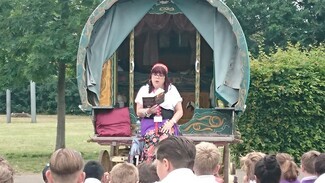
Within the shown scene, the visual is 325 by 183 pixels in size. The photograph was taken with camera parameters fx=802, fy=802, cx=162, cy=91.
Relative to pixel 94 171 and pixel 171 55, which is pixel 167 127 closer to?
pixel 94 171

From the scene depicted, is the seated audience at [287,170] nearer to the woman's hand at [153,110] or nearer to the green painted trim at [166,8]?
the woman's hand at [153,110]

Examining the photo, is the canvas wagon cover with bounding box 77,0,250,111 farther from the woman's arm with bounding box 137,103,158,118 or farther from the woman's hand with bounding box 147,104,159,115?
the woman's hand with bounding box 147,104,159,115

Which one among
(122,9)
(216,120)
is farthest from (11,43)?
(216,120)

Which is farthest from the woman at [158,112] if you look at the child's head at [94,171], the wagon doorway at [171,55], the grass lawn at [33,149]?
the grass lawn at [33,149]

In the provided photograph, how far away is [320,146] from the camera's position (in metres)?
17.8

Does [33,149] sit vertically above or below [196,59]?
below

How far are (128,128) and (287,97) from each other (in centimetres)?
666

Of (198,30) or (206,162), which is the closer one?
(206,162)

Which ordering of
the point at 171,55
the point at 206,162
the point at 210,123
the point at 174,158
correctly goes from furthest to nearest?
1. the point at 171,55
2. the point at 210,123
3. the point at 206,162
4. the point at 174,158

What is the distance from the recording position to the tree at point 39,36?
61.4 feet

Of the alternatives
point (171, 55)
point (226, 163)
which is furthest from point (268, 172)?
point (171, 55)

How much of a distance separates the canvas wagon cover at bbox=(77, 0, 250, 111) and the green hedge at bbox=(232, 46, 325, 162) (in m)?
5.51

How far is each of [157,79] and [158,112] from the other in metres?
0.47

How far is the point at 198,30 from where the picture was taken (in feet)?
40.3
